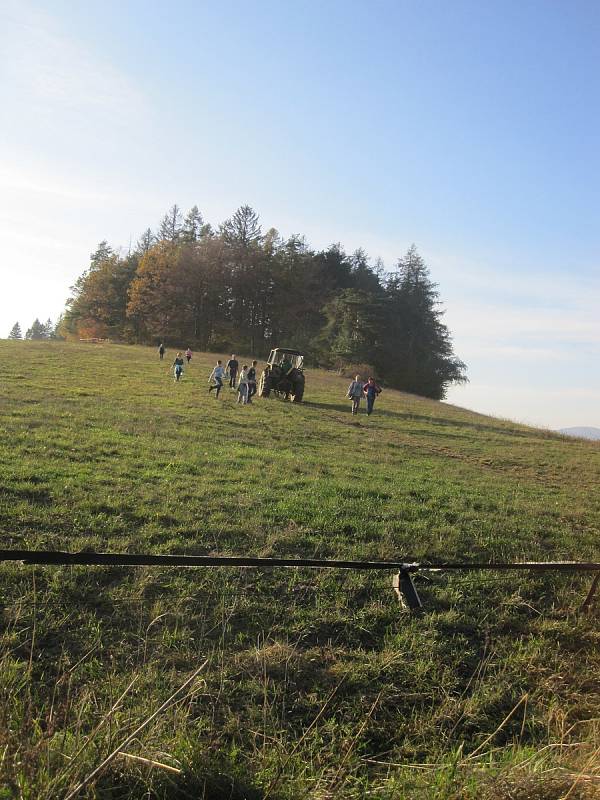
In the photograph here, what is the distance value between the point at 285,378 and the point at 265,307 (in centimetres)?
3718

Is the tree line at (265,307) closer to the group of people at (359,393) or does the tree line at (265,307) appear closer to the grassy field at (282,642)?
the group of people at (359,393)

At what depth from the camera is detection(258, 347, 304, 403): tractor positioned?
1013 inches

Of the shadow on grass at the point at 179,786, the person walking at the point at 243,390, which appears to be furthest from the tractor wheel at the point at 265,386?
the shadow on grass at the point at 179,786

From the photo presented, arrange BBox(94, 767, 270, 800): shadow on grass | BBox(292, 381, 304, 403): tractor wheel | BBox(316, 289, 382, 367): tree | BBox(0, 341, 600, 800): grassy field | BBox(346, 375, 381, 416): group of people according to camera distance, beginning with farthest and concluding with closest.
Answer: BBox(316, 289, 382, 367): tree < BBox(292, 381, 304, 403): tractor wheel < BBox(346, 375, 381, 416): group of people < BBox(0, 341, 600, 800): grassy field < BBox(94, 767, 270, 800): shadow on grass

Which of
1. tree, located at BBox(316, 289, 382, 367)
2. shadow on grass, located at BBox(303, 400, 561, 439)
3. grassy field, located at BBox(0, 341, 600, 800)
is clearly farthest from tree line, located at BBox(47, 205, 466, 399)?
grassy field, located at BBox(0, 341, 600, 800)

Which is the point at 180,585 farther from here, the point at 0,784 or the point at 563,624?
the point at 563,624

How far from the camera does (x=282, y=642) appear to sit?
449cm

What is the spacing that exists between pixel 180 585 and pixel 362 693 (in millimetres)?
1923

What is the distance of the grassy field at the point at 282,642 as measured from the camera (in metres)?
2.76

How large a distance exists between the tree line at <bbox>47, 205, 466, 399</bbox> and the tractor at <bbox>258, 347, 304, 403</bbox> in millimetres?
27824

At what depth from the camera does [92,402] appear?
17.8m

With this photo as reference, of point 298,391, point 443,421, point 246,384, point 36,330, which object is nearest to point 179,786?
point 246,384

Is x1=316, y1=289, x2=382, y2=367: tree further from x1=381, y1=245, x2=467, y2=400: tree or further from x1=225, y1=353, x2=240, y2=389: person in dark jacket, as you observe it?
x1=225, y1=353, x2=240, y2=389: person in dark jacket

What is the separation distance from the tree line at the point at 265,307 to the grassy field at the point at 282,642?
45.9m
